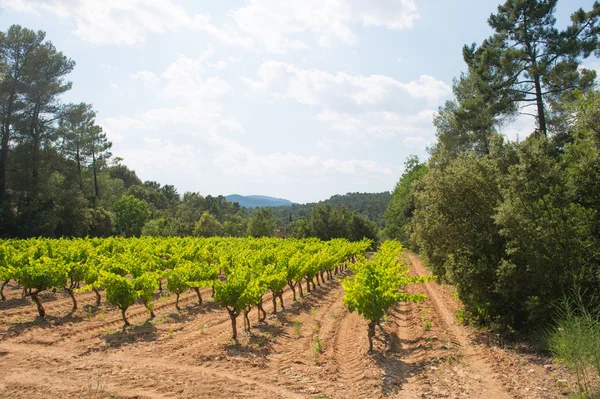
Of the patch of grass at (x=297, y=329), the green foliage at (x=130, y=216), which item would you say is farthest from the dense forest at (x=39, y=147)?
the patch of grass at (x=297, y=329)

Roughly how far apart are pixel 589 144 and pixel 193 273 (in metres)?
14.9

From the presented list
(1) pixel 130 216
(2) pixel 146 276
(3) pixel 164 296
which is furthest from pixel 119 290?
(1) pixel 130 216

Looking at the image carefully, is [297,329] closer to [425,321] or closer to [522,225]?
[425,321]

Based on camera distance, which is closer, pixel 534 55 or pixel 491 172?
pixel 491 172

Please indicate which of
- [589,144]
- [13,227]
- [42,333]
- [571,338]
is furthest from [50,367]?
[13,227]

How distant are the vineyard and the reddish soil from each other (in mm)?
45

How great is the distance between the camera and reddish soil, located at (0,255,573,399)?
27.1ft

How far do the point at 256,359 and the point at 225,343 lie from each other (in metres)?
1.60

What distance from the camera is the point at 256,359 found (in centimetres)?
1030

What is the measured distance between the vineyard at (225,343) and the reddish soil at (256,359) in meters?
0.05

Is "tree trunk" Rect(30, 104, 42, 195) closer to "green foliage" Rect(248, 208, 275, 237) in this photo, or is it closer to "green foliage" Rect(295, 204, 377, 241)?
"green foliage" Rect(248, 208, 275, 237)

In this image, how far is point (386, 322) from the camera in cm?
1455

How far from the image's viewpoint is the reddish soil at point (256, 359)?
27.1 feet

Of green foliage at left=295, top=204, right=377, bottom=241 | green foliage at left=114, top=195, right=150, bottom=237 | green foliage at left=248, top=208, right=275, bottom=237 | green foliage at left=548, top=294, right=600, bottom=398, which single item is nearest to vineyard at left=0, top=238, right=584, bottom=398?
green foliage at left=548, top=294, right=600, bottom=398
